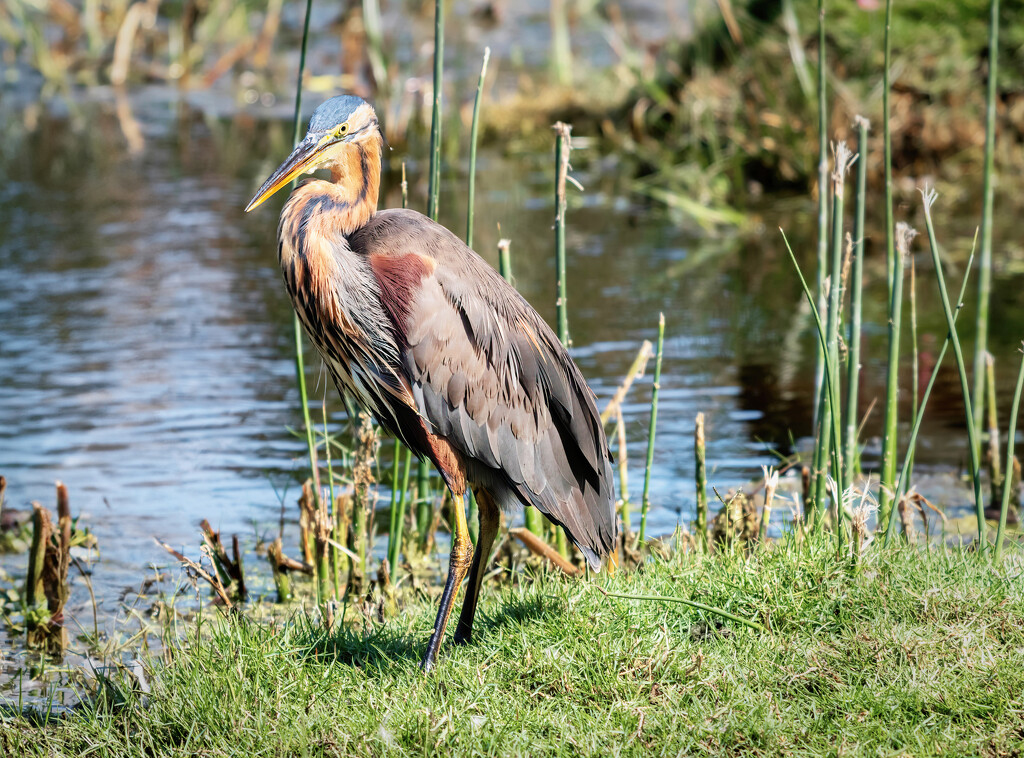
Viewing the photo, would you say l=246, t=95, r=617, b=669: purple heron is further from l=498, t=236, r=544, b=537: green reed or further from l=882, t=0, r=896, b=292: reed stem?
l=882, t=0, r=896, b=292: reed stem

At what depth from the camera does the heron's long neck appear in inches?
141

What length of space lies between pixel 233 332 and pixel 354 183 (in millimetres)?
4293

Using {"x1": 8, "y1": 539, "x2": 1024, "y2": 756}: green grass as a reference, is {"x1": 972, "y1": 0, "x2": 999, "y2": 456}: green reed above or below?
above

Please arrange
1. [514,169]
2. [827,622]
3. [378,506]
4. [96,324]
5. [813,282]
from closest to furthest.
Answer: [827,622] → [378,506] → [96,324] → [813,282] → [514,169]

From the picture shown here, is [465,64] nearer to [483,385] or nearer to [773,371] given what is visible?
[773,371]

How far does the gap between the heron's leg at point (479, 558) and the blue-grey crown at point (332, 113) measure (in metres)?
1.20

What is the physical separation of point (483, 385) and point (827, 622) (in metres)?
1.20

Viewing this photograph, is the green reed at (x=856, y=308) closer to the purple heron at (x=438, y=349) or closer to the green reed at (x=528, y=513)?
the purple heron at (x=438, y=349)

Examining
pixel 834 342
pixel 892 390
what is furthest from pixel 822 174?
pixel 892 390

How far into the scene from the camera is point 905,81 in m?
10.0

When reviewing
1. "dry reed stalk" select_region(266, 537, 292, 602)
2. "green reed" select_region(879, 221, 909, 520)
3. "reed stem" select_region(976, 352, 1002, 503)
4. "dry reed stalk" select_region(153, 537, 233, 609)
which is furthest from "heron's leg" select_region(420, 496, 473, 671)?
"reed stem" select_region(976, 352, 1002, 503)

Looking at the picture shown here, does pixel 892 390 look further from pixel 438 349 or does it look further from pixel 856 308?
pixel 438 349

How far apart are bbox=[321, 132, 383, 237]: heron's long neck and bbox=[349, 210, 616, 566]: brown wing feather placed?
0.15 ft

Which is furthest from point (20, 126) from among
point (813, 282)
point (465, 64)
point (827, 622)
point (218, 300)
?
point (827, 622)
